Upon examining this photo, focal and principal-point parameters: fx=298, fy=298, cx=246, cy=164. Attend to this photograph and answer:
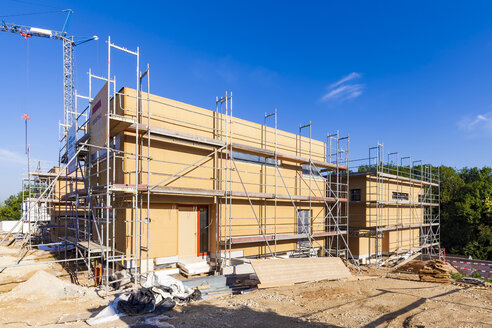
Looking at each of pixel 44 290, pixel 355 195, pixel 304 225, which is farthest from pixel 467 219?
pixel 44 290

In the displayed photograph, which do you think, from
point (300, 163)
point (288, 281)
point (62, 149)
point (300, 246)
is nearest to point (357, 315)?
point (288, 281)

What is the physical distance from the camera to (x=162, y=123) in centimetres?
1046

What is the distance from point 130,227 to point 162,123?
3653mm

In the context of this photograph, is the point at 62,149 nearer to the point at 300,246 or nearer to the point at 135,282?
the point at 135,282

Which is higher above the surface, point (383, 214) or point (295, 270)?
point (383, 214)

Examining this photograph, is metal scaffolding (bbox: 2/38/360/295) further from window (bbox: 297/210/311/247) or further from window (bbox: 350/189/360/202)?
window (bbox: 350/189/360/202)

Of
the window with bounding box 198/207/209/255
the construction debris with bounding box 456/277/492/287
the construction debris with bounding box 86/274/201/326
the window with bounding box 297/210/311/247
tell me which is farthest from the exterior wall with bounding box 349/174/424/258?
the construction debris with bounding box 86/274/201/326

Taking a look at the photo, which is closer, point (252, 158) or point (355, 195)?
point (252, 158)

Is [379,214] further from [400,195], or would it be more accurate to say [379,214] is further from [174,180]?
[174,180]

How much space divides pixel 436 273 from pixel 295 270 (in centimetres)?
551

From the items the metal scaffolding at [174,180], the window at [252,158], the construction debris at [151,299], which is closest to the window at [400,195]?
the metal scaffolding at [174,180]

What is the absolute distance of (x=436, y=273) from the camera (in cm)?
1123

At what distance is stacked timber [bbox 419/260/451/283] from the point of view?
11.1 m

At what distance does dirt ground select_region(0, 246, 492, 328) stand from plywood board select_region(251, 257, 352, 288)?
0.45 metres
